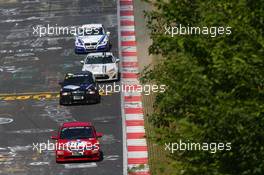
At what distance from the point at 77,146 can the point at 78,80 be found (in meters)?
8.87

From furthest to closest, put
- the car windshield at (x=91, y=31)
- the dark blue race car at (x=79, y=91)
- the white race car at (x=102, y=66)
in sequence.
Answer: the car windshield at (x=91, y=31) < the white race car at (x=102, y=66) < the dark blue race car at (x=79, y=91)

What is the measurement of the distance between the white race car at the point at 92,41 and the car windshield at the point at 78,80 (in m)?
8.06

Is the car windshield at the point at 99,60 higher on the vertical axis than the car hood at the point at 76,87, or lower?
higher

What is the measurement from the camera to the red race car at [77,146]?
3192 cm

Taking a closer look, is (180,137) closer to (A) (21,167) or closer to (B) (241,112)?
(B) (241,112)

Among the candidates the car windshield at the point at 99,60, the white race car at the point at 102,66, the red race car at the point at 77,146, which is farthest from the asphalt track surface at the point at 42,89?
the car windshield at the point at 99,60

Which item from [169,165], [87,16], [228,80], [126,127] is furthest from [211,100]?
[87,16]

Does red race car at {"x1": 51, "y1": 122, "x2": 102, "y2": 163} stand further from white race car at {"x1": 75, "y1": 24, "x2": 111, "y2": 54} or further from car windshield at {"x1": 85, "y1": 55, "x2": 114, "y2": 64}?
white race car at {"x1": 75, "y1": 24, "x2": 111, "y2": 54}

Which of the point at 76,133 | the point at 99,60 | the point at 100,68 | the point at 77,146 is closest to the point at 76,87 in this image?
the point at 100,68

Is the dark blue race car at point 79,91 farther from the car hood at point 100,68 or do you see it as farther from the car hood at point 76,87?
the car hood at point 100,68

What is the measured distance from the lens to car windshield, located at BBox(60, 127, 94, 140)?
106 ft

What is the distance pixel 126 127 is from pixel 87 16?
22.0 meters

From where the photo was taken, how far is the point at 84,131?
1277 inches

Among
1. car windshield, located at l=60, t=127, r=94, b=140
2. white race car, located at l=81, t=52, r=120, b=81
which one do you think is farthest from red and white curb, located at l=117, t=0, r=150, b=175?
car windshield, located at l=60, t=127, r=94, b=140
